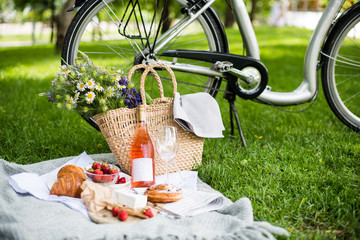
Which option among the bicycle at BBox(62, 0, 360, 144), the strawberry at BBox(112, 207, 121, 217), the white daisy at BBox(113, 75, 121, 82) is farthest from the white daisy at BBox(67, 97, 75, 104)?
the strawberry at BBox(112, 207, 121, 217)

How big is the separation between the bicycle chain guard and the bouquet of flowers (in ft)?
1.51

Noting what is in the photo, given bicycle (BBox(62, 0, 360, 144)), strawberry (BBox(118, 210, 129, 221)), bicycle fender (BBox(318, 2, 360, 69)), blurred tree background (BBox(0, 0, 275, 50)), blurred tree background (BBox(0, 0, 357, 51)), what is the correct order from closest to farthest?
strawberry (BBox(118, 210, 129, 221)), bicycle (BBox(62, 0, 360, 144)), bicycle fender (BBox(318, 2, 360, 69)), blurred tree background (BBox(0, 0, 275, 50)), blurred tree background (BBox(0, 0, 357, 51))

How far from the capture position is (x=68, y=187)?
2.02m

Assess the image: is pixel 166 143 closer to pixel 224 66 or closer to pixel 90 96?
pixel 90 96

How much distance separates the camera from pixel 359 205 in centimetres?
198

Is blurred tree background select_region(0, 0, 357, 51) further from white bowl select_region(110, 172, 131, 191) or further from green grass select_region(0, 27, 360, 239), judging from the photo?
white bowl select_region(110, 172, 131, 191)

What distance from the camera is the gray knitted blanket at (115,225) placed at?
1600 mm

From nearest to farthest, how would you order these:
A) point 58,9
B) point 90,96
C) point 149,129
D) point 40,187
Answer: point 40,187, point 90,96, point 149,129, point 58,9

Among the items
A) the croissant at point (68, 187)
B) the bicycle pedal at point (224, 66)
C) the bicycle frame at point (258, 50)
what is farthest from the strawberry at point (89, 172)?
the bicycle pedal at point (224, 66)

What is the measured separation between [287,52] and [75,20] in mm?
6335

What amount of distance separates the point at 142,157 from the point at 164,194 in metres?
0.42

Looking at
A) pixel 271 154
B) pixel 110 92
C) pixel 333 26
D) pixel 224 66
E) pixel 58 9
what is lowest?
pixel 271 154

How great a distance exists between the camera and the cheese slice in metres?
1.85

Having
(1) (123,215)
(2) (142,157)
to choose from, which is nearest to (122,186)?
(2) (142,157)
